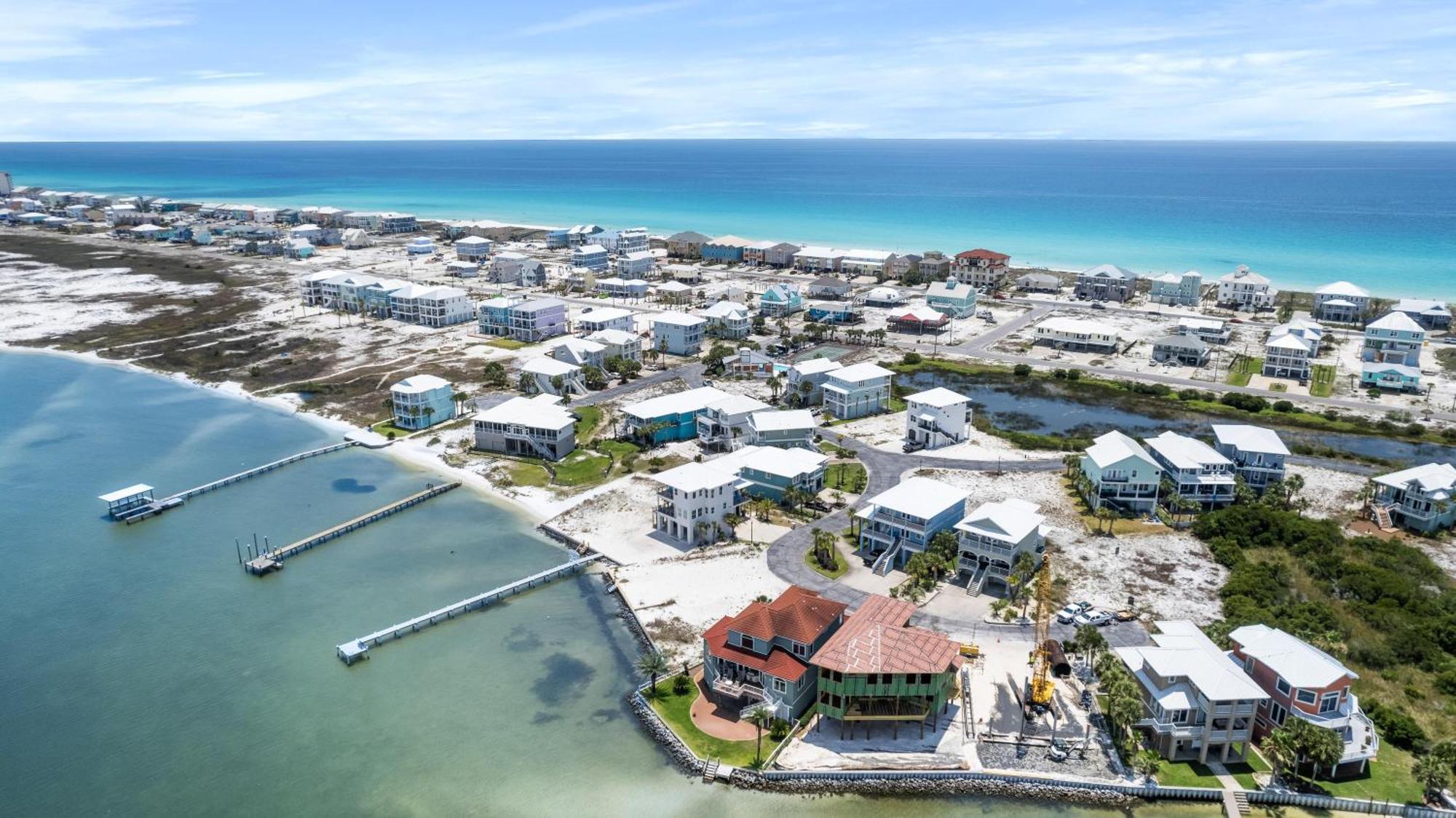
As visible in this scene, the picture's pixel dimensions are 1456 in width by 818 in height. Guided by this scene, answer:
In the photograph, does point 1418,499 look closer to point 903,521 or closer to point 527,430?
point 903,521

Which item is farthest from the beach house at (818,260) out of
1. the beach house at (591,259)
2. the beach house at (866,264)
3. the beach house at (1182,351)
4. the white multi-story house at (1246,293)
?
the beach house at (1182,351)

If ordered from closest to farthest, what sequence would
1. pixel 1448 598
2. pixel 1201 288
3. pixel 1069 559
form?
pixel 1448 598
pixel 1069 559
pixel 1201 288

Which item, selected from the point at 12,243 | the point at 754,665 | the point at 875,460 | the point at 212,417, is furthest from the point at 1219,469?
the point at 12,243

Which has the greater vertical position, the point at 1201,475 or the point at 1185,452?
the point at 1185,452

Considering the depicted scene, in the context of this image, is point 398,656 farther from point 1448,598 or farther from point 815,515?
point 1448,598

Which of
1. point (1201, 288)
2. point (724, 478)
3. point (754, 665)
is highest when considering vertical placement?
point (1201, 288)

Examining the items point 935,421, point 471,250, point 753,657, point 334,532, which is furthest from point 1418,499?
point 471,250

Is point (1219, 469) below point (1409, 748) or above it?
above
